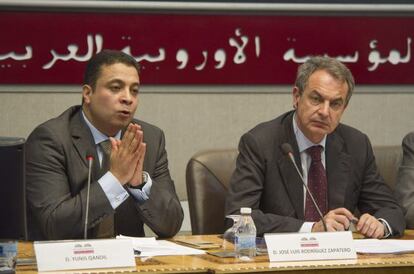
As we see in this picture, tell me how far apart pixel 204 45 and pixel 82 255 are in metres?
2.56

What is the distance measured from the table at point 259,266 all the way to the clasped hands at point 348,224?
52 cm

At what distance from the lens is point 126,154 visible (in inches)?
148

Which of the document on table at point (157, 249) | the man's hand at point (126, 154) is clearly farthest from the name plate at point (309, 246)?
the man's hand at point (126, 154)

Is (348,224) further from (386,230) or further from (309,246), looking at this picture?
(309,246)

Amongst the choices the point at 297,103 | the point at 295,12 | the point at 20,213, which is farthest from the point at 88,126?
the point at 295,12

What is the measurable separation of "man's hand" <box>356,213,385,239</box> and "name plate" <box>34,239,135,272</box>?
1.32m

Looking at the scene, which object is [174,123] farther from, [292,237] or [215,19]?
[292,237]

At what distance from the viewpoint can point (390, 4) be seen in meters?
5.48

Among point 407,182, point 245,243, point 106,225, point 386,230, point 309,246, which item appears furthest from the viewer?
point 407,182

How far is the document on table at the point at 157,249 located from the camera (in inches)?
128

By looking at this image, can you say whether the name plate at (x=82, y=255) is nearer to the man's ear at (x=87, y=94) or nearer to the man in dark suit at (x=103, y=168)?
the man in dark suit at (x=103, y=168)

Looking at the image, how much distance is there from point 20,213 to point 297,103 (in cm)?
183

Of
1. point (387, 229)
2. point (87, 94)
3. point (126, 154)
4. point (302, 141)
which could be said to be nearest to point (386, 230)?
point (387, 229)

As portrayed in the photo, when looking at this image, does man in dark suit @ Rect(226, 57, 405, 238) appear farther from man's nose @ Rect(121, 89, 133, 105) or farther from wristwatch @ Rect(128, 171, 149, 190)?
man's nose @ Rect(121, 89, 133, 105)
